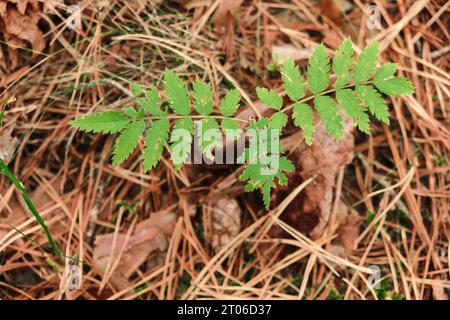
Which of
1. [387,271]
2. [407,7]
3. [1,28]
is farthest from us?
[407,7]

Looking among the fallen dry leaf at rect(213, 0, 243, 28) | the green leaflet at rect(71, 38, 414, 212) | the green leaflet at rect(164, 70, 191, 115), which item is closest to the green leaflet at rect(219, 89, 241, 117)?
the green leaflet at rect(71, 38, 414, 212)

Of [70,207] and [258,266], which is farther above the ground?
[70,207]

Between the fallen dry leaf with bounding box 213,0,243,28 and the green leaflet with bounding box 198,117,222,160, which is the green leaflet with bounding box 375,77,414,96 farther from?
the fallen dry leaf with bounding box 213,0,243,28

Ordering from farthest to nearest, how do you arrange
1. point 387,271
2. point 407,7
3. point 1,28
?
point 407,7, point 387,271, point 1,28

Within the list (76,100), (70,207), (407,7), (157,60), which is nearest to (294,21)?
(407,7)

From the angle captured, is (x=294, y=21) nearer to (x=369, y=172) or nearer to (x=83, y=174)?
(x=369, y=172)

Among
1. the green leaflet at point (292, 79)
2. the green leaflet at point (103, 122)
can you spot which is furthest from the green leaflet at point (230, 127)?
the green leaflet at point (103, 122)

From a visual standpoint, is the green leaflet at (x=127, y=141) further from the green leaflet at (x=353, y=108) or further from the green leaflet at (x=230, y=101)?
→ the green leaflet at (x=353, y=108)
